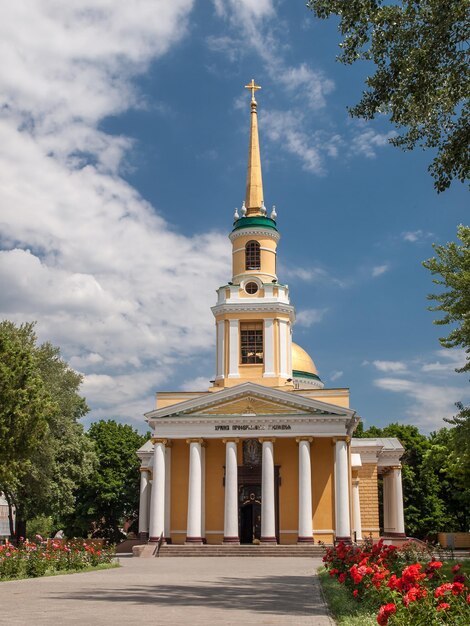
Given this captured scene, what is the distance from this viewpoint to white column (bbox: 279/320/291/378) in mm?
45969

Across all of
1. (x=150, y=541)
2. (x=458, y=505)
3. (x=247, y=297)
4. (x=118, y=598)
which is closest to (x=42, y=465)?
(x=150, y=541)

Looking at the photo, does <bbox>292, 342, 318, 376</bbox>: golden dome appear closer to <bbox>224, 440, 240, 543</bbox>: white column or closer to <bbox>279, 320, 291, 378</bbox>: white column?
<bbox>279, 320, 291, 378</bbox>: white column

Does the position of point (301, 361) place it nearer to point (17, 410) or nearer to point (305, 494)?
point (305, 494)

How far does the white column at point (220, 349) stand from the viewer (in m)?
46.4

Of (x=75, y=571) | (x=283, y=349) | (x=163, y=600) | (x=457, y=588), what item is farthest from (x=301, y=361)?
(x=457, y=588)

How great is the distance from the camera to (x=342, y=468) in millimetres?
40062

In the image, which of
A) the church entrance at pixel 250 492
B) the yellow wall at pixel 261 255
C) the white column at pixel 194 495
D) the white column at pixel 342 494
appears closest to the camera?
the white column at pixel 342 494

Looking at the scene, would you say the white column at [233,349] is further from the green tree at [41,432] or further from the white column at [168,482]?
the green tree at [41,432]

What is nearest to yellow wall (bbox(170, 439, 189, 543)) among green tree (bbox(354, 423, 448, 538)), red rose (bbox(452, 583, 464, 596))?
green tree (bbox(354, 423, 448, 538))

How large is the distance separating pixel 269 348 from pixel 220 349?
320cm

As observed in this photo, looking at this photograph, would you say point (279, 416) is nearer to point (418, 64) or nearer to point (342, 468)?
point (342, 468)

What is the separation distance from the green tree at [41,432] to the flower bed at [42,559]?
4.69 meters

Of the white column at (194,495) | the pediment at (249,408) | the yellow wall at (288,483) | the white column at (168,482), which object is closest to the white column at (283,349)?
the pediment at (249,408)

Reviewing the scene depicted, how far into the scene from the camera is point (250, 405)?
41.6 m
